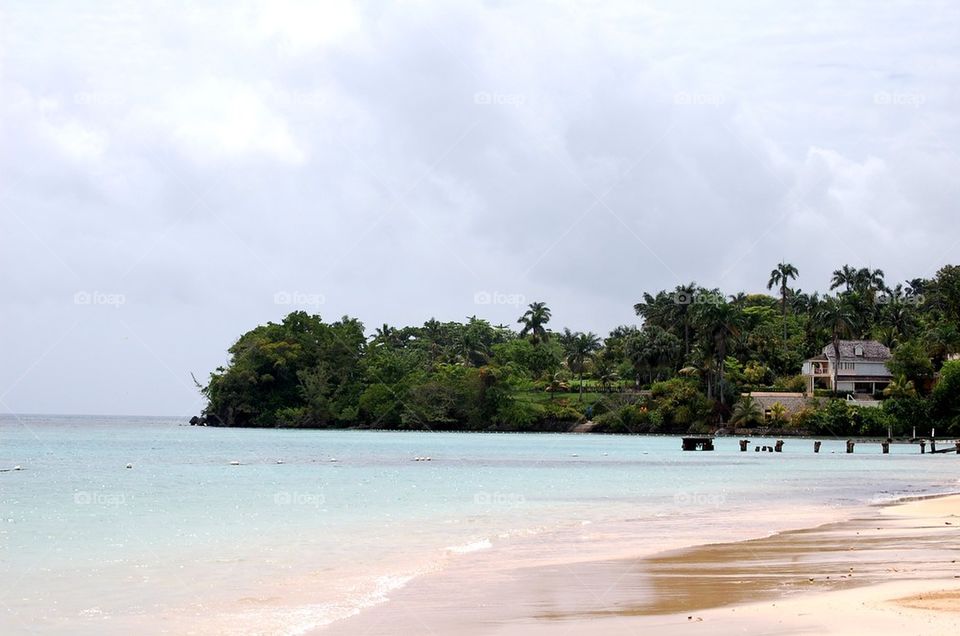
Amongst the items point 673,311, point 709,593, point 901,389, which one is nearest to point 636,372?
point 673,311

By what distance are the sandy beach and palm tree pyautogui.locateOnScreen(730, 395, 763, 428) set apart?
101722 mm

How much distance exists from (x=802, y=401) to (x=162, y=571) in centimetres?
10757

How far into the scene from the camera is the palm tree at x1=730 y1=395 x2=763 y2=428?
12088cm

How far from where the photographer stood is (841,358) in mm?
121750

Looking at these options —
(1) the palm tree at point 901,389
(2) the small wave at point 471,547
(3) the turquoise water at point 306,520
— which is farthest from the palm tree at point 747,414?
(2) the small wave at point 471,547

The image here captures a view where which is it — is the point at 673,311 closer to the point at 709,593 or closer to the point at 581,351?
the point at 581,351

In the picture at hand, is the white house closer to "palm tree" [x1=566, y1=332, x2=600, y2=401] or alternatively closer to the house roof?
the house roof

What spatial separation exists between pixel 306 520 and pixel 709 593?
1635 cm

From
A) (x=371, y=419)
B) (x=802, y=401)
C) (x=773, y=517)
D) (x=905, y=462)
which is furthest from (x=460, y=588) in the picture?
(x=371, y=419)

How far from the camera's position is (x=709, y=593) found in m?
14.6

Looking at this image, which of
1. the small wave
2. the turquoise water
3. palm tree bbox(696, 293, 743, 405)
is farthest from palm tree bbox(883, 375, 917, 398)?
the small wave

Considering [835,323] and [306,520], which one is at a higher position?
[835,323]

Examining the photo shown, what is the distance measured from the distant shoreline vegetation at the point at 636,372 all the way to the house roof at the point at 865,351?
3.54 metres

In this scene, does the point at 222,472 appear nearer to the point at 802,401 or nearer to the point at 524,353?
the point at 802,401
